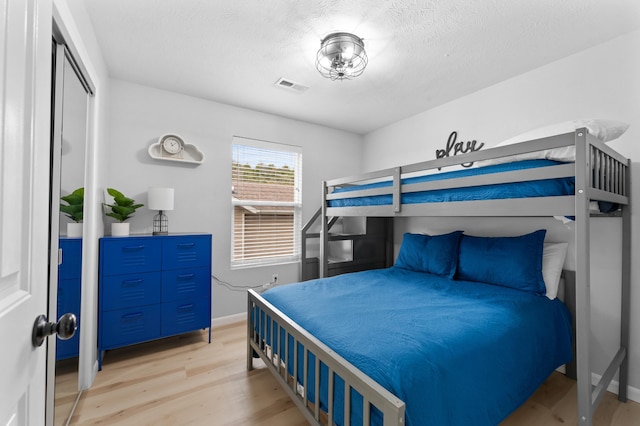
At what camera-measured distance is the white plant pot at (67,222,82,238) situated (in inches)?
60.5

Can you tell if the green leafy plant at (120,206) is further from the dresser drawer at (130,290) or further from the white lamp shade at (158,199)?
the dresser drawer at (130,290)

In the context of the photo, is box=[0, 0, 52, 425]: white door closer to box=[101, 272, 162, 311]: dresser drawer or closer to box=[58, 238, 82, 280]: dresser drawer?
box=[58, 238, 82, 280]: dresser drawer

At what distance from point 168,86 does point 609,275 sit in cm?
381

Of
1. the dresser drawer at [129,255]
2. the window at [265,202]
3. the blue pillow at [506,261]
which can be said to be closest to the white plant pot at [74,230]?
the dresser drawer at [129,255]

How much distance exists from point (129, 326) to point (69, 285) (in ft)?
2.81

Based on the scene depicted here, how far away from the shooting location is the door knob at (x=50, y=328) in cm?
63

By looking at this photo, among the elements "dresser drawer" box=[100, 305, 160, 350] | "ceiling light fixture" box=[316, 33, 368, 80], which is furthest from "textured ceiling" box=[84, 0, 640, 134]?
"dresser drawer" box=[100, 305, 160, 350]

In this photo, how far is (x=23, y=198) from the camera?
59 centimetres

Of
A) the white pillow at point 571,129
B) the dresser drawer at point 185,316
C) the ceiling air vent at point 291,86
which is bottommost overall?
the dresser drawer at point 185,316

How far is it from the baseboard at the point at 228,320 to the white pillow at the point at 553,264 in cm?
274

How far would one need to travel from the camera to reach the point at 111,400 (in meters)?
1.81

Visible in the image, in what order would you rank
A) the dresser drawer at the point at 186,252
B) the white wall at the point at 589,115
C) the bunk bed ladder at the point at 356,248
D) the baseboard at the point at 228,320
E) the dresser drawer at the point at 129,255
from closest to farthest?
the white wall at the point at 589,115
the dresser drawer at the point at 129,255
the dresser drawer at the point at 186,252
the baseboard at the point at 228,320
the bunk bed ladder at the point at 356,248

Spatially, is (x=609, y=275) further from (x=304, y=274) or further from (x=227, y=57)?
(x=227, y=57)

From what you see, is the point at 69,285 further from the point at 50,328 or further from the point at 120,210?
the point at 50,328
